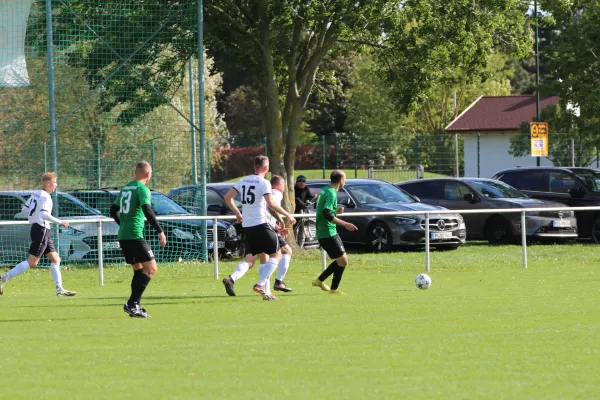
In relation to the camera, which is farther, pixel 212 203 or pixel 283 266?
pixel 212 203

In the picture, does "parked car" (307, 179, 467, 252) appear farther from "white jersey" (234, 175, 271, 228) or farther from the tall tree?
"white jersey" (234, 175, 271, 228)

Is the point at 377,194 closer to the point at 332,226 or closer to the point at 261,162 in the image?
the point at 332,226

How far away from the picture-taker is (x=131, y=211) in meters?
12.8

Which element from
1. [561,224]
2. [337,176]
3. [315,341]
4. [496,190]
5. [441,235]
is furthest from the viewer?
[496,190]

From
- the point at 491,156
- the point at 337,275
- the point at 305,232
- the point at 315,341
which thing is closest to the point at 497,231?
the point at 305,232

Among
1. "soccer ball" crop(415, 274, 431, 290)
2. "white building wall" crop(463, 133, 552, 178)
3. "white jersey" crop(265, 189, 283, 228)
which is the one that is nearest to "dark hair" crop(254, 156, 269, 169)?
"white jersey" crop(265, 189, 283, 228)

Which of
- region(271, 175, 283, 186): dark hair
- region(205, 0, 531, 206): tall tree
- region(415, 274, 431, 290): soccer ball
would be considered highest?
region(205, 0, 531, 206): tall tree

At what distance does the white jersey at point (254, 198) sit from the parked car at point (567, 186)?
13962mm

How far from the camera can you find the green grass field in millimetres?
7961

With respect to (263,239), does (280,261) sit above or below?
below

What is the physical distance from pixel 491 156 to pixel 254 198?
151 ft

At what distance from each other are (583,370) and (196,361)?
3186 millimetres

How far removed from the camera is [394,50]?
24.8 meters

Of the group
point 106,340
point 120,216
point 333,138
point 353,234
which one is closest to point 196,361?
point 106,340
